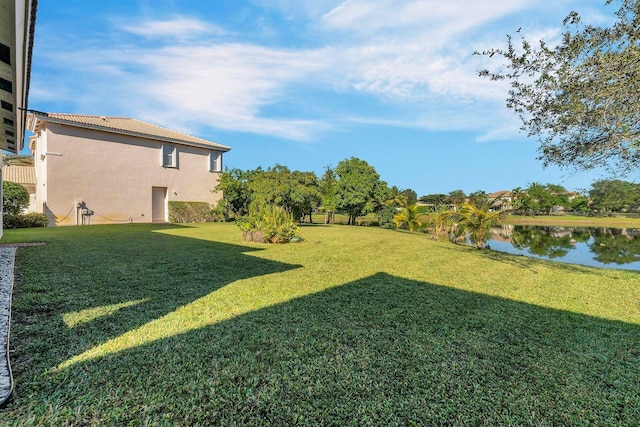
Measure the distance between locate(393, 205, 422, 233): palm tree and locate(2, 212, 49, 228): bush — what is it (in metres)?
21.5

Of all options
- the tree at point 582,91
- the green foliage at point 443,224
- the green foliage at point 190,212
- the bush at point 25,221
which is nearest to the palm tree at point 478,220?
the green foliage at point 443,224

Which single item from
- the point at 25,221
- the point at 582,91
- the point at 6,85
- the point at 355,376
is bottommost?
the point at 355,376

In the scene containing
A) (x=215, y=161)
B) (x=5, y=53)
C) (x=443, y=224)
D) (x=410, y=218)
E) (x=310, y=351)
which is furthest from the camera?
(x=215, y=161)

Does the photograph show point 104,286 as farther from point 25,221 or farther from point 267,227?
point 25,221

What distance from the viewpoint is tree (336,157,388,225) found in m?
24.4

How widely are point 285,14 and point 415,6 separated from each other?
5.41 metres

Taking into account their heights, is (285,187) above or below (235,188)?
below

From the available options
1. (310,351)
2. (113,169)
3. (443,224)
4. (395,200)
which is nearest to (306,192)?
(443,224)

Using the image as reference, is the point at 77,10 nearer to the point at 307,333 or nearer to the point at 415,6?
the point at 415,6

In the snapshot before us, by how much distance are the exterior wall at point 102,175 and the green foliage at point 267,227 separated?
1171 cm

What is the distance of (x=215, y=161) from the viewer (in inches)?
922

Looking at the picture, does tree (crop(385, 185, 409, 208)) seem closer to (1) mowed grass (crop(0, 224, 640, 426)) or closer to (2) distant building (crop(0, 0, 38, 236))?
(1) mowed grass (crop(0, 224, 640, 426))

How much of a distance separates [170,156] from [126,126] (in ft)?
9.91

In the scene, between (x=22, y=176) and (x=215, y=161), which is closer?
(x=22, y=176)
